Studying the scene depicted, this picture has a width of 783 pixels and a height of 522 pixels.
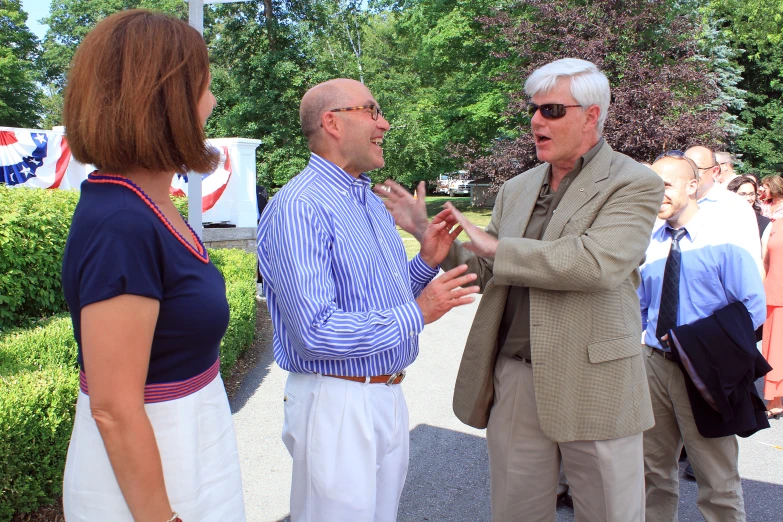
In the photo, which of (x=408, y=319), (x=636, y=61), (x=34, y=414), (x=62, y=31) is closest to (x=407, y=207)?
(x=408, y=319)

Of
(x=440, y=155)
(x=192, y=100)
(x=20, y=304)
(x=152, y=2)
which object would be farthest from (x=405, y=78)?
(x=192, y=100)

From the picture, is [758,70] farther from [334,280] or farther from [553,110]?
[334,280]

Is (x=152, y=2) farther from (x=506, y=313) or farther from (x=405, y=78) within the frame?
(x=506, y=313)

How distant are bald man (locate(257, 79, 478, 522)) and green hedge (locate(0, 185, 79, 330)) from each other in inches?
119

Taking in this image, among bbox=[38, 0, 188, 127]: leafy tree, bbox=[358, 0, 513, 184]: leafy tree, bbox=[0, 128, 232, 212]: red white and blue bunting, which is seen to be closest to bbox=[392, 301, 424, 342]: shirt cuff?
bbox=[0, 128, 232, 212]: red white and blue bunting

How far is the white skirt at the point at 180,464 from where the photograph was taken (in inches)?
57.2

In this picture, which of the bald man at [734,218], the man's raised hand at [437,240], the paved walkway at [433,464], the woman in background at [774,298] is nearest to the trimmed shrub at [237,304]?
the paved walkway at [433,464]

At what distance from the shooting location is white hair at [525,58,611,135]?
2.55 m

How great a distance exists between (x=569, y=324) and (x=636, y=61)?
56.5ft

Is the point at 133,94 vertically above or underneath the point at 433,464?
above

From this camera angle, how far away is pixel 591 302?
2.45 metres

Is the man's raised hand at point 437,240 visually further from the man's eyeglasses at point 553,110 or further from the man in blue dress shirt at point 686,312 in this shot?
the man in blue dress shirt at point 686,312

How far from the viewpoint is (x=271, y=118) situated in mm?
22938

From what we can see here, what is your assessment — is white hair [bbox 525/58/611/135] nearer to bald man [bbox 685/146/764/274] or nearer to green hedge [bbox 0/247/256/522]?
bald man [bbox 685/146/764/274]
